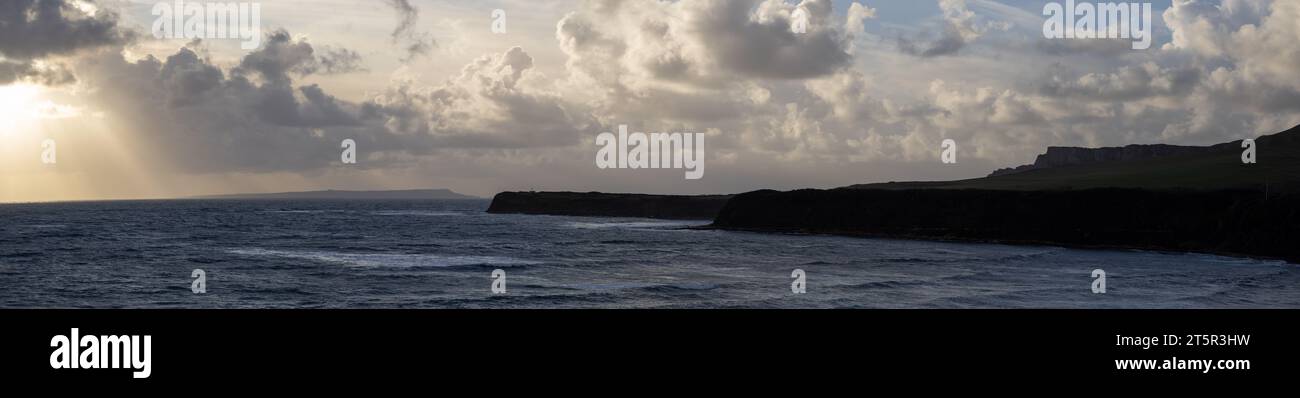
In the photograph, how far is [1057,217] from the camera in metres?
100

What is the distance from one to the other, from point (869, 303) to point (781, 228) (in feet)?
291

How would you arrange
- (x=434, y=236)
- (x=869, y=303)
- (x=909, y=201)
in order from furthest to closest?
(x=909, y=201) → (x=434, y=236) → (x=869, y=303)

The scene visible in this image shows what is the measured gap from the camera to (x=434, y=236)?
108m

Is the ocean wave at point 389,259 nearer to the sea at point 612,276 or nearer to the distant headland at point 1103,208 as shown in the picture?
the sea at point 612,276

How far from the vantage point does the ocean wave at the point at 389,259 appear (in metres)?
63.8

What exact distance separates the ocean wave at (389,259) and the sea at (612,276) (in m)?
0.16

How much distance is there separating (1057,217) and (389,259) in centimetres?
Result: 7158

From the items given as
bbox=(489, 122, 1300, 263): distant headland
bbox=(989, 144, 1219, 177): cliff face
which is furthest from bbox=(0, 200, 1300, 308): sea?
bbox=(989, 144, 1219, 177): cliff face

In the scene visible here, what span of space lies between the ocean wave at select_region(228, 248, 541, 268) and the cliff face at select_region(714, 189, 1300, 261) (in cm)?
5911

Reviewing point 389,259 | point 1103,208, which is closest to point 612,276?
point 389,259

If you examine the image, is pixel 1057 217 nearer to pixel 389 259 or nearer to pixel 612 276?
pixel 612 276
